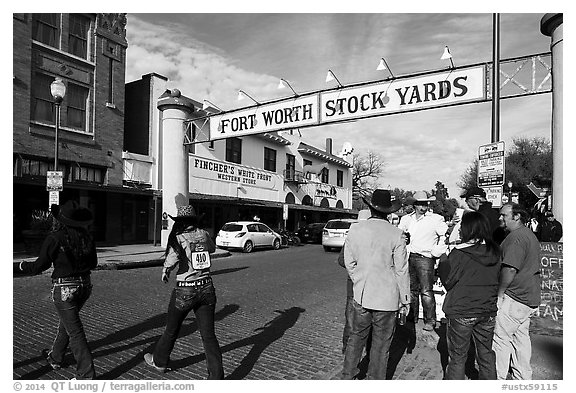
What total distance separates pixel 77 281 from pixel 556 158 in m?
6.20

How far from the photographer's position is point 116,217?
19078mm

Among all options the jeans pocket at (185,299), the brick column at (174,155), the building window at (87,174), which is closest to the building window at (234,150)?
the building window at (87,174)

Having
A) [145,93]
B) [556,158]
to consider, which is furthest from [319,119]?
[145,93]

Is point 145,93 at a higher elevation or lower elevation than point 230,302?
higher

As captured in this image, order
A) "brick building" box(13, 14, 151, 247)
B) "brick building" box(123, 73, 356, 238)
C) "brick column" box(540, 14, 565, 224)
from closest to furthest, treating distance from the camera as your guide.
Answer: "brick column" box(540, 14, 565, 224) < "brick building" box(13, 14, 151, 247) < "brick building" box(123, 73, 356, 238)

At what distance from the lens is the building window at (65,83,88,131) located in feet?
56.6

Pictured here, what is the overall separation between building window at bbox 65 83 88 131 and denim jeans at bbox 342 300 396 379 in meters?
16.7

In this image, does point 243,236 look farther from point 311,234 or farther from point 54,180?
point 54,180

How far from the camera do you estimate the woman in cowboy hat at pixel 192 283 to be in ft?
13.5

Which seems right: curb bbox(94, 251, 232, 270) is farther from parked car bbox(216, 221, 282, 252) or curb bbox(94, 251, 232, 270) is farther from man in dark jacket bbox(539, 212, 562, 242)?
man in dark jacket bbox(539, 212, 562, 242)

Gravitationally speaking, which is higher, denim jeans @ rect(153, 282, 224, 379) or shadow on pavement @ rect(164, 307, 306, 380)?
denim jeans @ rect(153, 282, 224, 379)

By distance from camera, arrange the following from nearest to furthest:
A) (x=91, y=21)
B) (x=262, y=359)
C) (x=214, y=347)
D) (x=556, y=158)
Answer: (x=214, y=347), (x=262, y=359), (x=556, y=158), (x=91, y=21)

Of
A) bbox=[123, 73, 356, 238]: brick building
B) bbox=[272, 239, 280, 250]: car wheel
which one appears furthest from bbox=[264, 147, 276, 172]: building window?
bbox=[272, 239, 280, 250]: car wheel

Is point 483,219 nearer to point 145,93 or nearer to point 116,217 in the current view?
point 116,217
